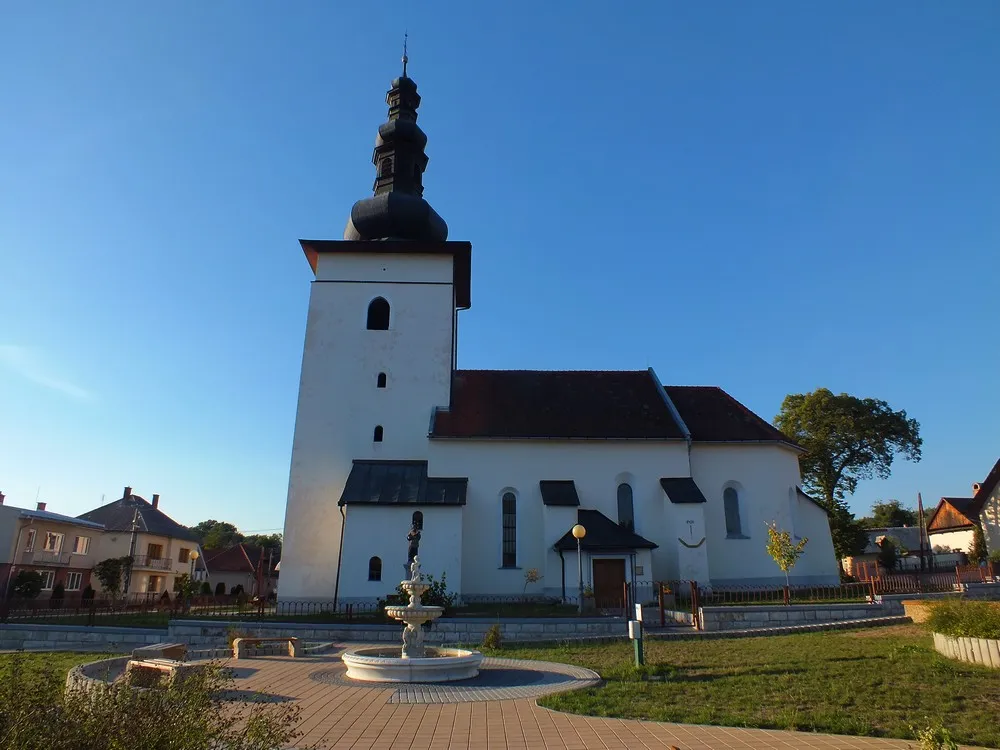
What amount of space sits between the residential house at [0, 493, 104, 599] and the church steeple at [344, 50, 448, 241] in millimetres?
23710

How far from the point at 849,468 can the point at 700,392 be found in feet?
62.1

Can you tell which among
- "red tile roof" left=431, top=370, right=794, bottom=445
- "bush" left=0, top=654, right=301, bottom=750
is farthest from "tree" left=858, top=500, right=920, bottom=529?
"bush" left=0, top=654, right=301, bottom=750

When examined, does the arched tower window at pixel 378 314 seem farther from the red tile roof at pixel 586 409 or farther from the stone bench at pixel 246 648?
the stone bench at pixel 246 648

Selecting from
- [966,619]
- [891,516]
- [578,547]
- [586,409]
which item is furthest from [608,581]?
[891,516]

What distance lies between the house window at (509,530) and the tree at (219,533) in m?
80.7

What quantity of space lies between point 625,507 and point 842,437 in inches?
902


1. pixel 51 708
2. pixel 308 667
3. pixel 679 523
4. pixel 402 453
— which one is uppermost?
pixel 402 453

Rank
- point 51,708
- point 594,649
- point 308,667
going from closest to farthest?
point 51,708 < point 308,667 < point 594,649

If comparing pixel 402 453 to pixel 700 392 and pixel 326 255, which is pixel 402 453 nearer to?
pixel 326 255

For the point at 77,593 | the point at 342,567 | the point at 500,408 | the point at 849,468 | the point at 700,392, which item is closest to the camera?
the point at 342,567

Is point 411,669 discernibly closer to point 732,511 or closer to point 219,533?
point 732,511

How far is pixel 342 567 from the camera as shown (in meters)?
24.4

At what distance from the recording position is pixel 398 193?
99.8ft

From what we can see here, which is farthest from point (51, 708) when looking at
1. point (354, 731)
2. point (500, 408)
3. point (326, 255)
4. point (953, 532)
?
point (953, 532)
